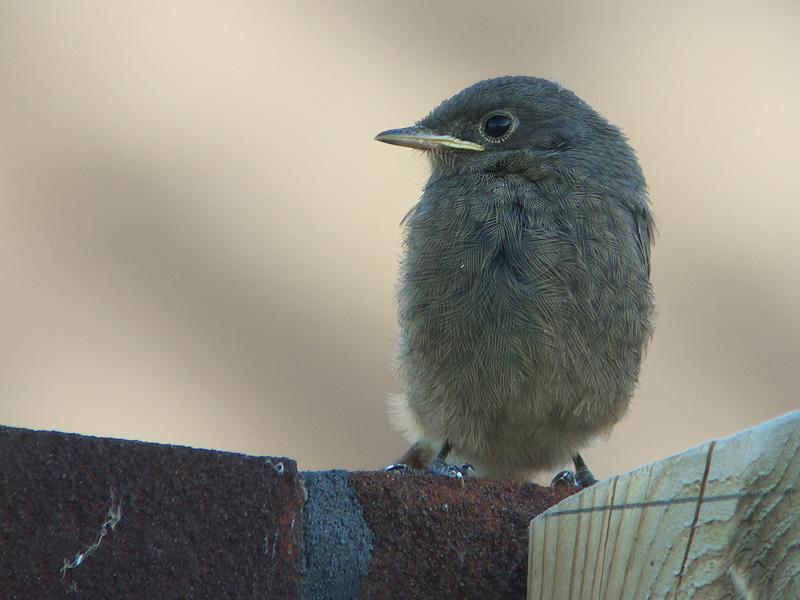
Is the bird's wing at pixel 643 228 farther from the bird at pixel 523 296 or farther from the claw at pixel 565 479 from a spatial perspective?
the claw at pixel 565 479

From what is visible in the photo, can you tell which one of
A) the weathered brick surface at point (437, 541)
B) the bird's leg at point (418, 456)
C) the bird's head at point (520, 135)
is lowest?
the weathered brick surface at point (437, 541)

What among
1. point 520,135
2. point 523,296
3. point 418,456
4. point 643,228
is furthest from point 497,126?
point 418,456

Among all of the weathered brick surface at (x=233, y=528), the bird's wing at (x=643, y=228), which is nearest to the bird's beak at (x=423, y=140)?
the bird's wing at (x=643, y=228)

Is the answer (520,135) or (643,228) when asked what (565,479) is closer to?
(643,228)

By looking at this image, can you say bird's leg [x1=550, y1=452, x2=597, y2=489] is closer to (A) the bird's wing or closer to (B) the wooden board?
(A) the bird's wing

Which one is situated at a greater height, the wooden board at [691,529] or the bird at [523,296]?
the bird at [523,296]

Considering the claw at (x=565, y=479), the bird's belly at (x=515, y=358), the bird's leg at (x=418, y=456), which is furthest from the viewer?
the bird's leg at (x=418, y=456)

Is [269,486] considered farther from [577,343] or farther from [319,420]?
[319,420]
